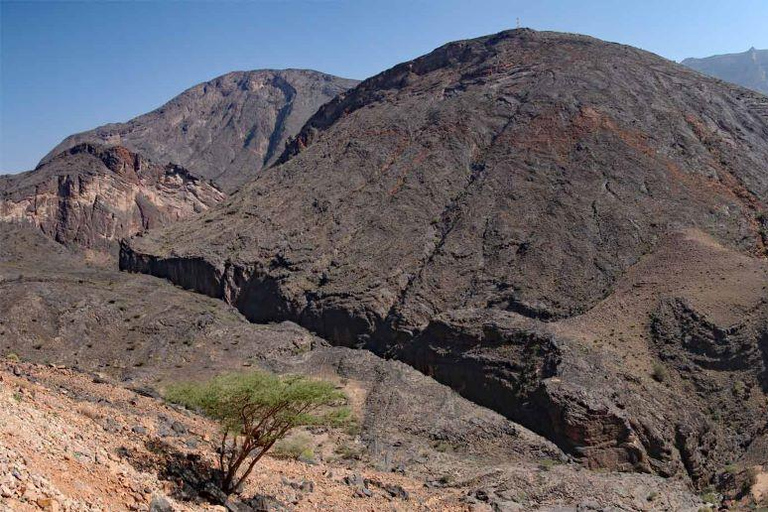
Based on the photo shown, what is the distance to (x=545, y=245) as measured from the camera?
126 feet

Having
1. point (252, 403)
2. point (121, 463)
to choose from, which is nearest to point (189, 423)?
point (252, 403)

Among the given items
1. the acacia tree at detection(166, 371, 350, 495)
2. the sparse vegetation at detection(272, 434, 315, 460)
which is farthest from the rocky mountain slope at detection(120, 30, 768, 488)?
the acacia tree at detection(166, 371, 350, 495)

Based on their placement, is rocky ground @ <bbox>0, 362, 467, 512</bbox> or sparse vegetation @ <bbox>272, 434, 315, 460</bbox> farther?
sparse vegetation @ <bbox>272, 434, 315, 460</bbox>

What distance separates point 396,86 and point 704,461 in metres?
48.3

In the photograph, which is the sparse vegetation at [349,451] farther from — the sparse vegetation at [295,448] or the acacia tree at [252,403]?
the acacia tree at [252,403]

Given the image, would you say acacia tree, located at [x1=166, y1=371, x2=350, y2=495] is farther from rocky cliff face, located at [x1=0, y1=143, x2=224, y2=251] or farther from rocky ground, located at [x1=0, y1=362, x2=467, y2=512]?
rocky cliff face, located at [x1=0, y1=143, x2=224, y2=251]

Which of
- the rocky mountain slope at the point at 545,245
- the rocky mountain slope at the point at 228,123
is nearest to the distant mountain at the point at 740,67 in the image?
the rocky mountain slope at the point at 228,123

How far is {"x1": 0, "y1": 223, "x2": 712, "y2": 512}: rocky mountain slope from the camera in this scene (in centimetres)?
1257

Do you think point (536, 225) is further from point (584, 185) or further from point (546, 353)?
→ point (546, 353)

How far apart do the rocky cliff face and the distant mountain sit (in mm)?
147211

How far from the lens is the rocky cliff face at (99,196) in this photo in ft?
235

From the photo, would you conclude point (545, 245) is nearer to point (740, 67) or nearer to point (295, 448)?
point (295, 448)

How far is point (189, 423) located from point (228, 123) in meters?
129

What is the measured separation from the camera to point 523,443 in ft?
80.0
